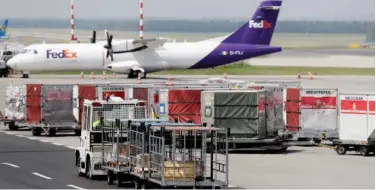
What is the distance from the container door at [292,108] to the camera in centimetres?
3994

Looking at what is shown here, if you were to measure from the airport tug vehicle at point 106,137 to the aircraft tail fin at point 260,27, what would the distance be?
1995 inches

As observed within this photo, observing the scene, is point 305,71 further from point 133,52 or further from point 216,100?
point 216,100

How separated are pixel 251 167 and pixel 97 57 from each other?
48879 millimetres

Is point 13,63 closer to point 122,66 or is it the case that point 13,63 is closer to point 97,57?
point 97,57

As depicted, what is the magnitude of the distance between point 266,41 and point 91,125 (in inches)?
2091

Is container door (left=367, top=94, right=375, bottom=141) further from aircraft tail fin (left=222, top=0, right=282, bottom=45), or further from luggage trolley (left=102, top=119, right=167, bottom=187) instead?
aircraft tail fin (left=222, top=0, right=282, bottom=45)

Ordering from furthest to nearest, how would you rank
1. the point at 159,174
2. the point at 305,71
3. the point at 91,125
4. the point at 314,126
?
the point at 305,71, the point at 314,126, the point at 91,125, the point at 159,174

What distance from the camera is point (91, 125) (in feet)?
98.3

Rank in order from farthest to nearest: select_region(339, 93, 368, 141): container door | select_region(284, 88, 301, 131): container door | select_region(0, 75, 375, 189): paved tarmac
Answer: select_region(284, 88, 301, 131): container door, select_region(339, 93, 368, 141): container door, select_region(0, 75, 375, 189): paved tarmac

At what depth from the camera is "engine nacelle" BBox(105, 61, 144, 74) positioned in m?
81.2

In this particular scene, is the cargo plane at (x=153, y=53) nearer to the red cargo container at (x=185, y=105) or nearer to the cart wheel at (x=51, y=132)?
the cart wheel at (x=51, y=132)

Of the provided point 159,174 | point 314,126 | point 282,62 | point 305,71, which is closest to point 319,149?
point 314,126

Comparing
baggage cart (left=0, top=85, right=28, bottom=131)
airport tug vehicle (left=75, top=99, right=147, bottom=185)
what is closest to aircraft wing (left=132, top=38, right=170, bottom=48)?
baggage cart (left=0, top=85, right=28, bottom=131)

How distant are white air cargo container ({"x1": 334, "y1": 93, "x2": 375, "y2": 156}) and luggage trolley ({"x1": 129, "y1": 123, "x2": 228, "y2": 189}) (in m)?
9.62
